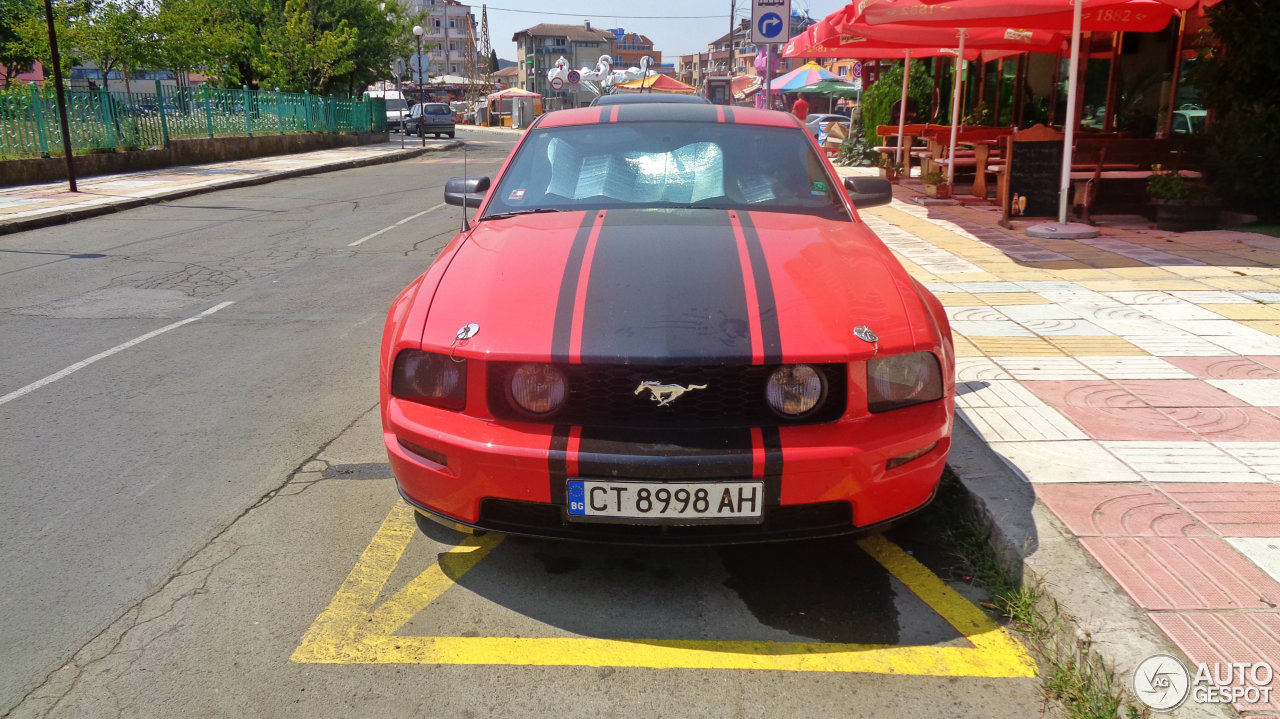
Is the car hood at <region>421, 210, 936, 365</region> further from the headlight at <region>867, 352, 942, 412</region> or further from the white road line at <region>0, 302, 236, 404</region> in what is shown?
the white road line at <region>0, 302, 236, 404</region>

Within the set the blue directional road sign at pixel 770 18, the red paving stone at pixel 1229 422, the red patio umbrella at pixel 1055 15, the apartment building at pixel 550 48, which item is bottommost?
the red paving stone at pixel 1229 422

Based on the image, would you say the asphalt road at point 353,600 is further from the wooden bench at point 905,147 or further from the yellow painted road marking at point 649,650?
the wooden bench at point 905,147

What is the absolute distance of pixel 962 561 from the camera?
3.33m

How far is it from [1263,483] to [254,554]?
153 inches

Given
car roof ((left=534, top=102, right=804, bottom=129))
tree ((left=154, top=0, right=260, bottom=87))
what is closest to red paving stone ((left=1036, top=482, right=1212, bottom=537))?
car roof ((left=534, top=102, right=804, bottom=129))

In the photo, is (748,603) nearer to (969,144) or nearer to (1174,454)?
(1174,454)

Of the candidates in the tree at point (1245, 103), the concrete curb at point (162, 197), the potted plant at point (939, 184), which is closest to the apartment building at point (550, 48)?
the concrete curb at point (162, 197)

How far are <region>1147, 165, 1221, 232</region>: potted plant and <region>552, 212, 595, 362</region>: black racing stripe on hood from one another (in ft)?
29.9

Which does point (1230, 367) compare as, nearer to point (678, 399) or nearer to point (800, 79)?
point (678, 399)

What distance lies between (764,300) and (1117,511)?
1559 mm

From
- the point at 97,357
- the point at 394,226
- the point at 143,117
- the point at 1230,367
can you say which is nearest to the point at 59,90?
the point at 143,117

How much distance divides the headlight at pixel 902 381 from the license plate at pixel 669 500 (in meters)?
0.51

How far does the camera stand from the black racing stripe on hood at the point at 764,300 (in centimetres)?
280

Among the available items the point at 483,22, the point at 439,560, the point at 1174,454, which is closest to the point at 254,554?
the point at 439,560
